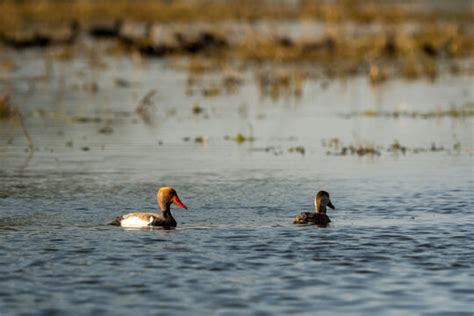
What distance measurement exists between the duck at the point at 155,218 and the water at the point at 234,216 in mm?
224

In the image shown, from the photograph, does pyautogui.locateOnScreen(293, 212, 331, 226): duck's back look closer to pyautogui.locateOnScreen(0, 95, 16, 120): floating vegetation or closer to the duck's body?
the duck's body

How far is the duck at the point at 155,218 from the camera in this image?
14.9 meters

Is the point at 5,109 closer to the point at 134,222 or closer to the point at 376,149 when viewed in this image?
the point at 376,149

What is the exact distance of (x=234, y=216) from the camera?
16.0 m

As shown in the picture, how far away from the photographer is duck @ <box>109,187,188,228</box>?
14852 millimetres

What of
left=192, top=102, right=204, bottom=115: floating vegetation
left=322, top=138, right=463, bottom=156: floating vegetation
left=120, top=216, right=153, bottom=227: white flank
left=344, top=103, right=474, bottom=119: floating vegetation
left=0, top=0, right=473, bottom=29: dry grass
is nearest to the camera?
left=120, top=216, right=153, bottom=227: white flank

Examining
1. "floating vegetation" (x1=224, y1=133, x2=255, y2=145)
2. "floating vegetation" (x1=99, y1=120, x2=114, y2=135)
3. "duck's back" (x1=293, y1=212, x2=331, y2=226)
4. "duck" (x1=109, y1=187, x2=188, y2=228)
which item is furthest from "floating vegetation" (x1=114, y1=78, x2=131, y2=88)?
"duck's back" (x1=293, y1=212, x2=331, y2=226)

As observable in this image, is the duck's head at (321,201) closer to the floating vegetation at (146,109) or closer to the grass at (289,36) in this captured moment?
the floating vegetation at (146,109)

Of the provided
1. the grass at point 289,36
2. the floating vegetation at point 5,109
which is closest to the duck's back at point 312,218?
the floating vegetation at point 5,109

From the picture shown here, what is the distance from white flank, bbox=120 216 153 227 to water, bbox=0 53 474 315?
206 millimetres

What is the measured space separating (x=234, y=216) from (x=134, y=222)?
1844 millimetres

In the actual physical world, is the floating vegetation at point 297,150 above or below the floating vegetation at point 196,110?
below

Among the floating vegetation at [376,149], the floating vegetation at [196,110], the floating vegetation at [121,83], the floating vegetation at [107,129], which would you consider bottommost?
the floating vegetation at [376,149]

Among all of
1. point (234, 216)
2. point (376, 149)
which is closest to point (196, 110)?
point (376, 149)
